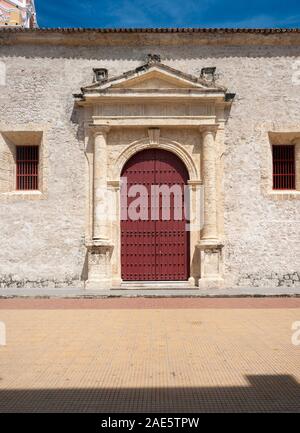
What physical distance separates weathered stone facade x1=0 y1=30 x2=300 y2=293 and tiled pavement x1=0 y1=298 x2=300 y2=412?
3931 mm

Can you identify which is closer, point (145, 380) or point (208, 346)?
point (145, 380)

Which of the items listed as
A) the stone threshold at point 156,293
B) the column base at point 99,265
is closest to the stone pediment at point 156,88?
the column base at point 99,265

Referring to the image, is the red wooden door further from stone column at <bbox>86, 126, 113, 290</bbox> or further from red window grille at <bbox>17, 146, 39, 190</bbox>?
red window grille at <bbox>17, 146, 39, 190</bbox>

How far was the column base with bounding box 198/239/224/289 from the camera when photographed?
1270 cm

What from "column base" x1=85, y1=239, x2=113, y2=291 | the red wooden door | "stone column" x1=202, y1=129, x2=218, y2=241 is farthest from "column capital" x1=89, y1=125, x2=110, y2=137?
"column base" x1=85, y1=239, x2=113, y2=291

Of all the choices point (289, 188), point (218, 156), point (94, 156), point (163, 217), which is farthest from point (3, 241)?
point (289, 188)

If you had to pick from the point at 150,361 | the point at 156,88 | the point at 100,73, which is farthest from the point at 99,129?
the point at 150,361

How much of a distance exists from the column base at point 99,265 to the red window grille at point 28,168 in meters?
2.85

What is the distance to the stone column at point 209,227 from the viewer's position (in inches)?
500

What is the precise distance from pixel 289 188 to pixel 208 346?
877 cm

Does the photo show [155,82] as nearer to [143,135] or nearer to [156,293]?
[143,135]

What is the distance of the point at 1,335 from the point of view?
6945mm

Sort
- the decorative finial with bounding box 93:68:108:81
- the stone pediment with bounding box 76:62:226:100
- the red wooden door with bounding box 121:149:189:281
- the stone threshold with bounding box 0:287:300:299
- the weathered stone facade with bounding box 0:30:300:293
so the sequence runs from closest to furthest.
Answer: the stone threshold with bounding box 0:287:300:299
the stone pediment with bounding box 76:62:226:100
the weathered stone facade with bounding box 0:30:300:293
the decorative finial with bounding box 93:68:108:81
the red wooden door with bounding box 121:149:189:281
